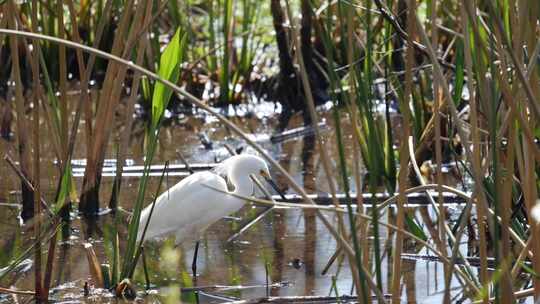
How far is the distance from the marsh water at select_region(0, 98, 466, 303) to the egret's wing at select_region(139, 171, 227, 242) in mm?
75

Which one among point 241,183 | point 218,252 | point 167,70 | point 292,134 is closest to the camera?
point 167,70

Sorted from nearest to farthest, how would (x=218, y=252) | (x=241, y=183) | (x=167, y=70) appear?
(x=167, y=70)
(x=218, y=252)
(x=241, y=183)

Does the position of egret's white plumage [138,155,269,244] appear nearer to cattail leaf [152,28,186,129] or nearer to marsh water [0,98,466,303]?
marsh water [0,98,466,303]

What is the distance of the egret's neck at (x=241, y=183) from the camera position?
3.65 meters

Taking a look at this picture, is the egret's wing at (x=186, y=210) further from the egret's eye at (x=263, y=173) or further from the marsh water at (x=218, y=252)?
the egret's eye at (x=263, y=173)

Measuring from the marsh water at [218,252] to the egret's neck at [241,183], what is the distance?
120 mm

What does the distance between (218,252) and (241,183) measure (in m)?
0.39

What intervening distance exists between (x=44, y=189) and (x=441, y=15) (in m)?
2.41

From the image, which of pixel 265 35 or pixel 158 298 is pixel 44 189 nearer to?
pixel 158 298

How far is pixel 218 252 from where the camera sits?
333 cm

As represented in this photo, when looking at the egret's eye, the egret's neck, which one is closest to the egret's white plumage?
the egret's neck

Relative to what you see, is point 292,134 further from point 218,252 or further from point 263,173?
point 218,252

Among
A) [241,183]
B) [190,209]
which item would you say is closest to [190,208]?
[190,209]

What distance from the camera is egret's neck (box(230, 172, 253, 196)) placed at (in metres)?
3.65
